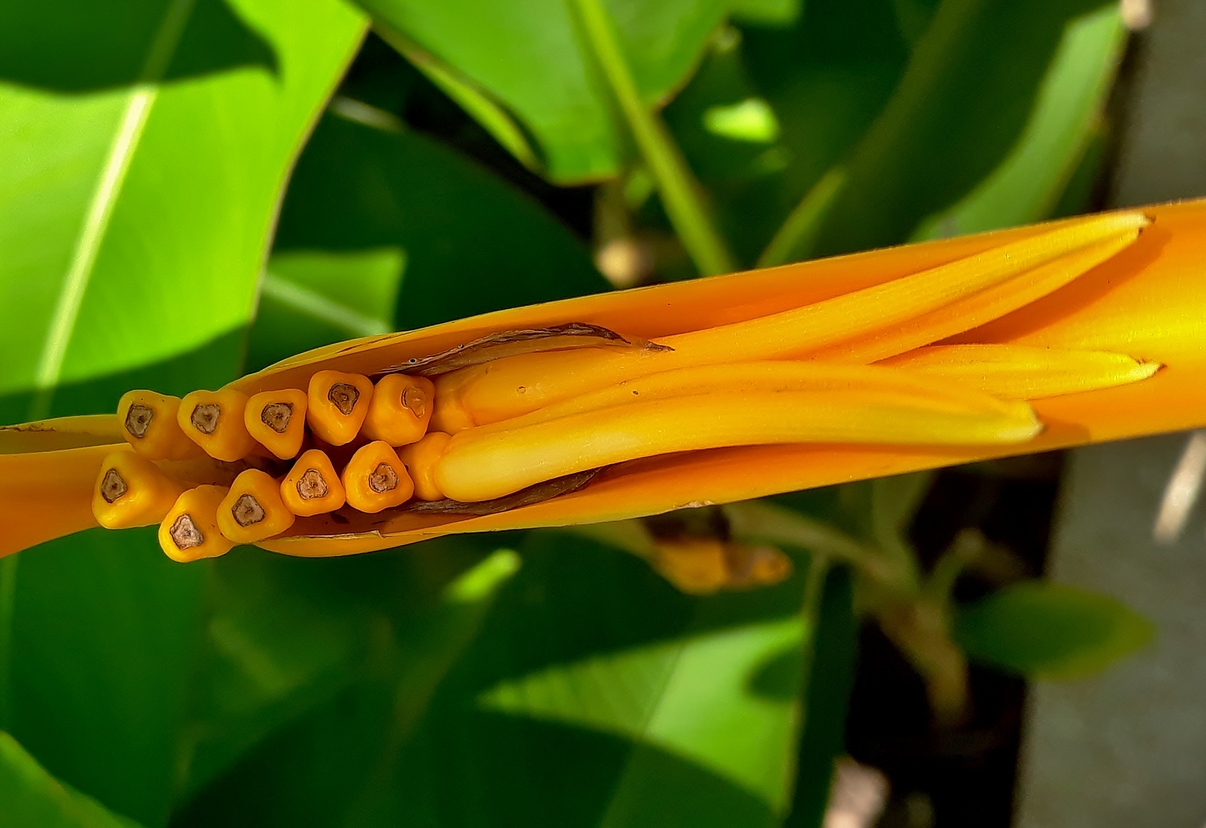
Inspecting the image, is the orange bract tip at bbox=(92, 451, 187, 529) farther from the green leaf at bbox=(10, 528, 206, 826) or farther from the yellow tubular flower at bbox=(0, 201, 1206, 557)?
the green leaf at bbox=(10, 528, 206, 826)

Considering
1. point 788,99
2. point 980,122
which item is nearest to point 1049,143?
point 980,122

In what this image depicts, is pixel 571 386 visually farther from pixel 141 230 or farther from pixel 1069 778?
pixel 1069 778

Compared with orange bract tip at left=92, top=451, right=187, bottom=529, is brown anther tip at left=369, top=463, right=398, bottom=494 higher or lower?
higher

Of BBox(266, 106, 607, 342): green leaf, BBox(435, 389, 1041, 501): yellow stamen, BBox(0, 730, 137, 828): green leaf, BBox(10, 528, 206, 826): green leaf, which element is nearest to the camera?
BBox(435, 389, 1041, 501): yellow stamen

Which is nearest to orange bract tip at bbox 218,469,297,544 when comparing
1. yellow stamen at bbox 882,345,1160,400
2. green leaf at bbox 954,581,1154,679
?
yellow stamen at bbox 882,345,1160,400

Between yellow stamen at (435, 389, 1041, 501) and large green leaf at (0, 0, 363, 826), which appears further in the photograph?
large green leaf at (0, 0, 363, 826)

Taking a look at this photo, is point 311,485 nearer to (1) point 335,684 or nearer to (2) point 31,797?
(2) point 31,797

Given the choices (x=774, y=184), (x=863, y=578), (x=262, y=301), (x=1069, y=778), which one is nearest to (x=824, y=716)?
(x=863, y=578)
